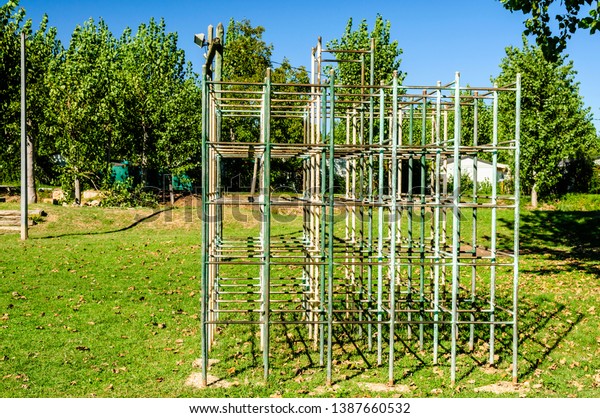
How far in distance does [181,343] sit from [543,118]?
23.4 meters

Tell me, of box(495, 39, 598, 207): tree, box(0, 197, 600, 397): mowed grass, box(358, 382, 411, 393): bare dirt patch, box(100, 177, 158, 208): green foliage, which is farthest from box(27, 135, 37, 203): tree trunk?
box(358, 382, 411, 393): bare dirt patch

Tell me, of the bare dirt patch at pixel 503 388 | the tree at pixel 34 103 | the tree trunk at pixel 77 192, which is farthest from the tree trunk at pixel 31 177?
the bare dirt patch at pixel 503 388

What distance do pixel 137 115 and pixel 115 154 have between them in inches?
Answer: 94.2

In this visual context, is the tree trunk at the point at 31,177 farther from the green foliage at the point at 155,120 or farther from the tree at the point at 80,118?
the green foliage at the point at 155,120

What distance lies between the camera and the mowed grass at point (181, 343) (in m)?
7.25

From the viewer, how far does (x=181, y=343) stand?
913 cm

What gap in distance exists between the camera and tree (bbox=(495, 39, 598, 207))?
2756 centimetres

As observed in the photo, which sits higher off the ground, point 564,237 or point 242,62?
point 242,62

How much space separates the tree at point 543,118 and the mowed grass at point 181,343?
1165cm

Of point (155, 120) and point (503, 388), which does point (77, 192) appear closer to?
point (155, 120)

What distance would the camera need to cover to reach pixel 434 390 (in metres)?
7.16

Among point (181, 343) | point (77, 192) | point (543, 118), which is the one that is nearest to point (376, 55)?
point (543, 118)

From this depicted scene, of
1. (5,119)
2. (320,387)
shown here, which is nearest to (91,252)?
(320,387)

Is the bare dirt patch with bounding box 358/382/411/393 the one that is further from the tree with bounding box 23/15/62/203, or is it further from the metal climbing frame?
the tree with bounding box 23/15/62/203
